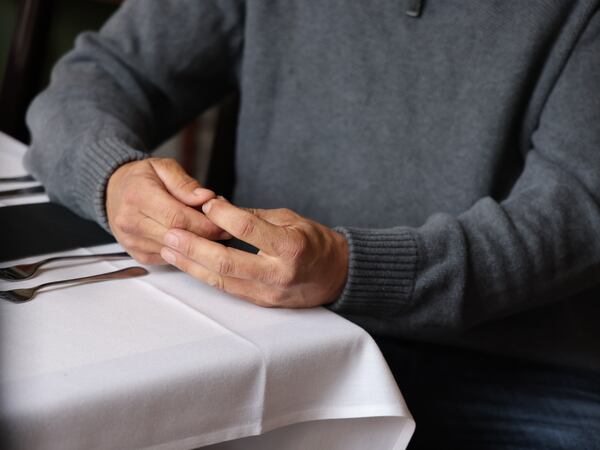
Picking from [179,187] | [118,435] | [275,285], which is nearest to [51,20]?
[179,187]

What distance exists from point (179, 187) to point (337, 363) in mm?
241

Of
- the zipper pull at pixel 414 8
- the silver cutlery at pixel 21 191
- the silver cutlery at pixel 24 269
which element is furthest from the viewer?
the zipper pull at pixel 414 8

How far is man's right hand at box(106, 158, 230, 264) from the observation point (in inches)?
25.8

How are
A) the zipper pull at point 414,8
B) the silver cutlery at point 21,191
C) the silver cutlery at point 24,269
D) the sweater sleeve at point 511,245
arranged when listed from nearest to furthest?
the silver cutlery at point 24,269 < the sweater sleeve at point 511,245 < the silver cutlery at point 21,191 < the zipper pull at point 414,8

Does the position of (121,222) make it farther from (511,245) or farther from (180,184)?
(511,245)

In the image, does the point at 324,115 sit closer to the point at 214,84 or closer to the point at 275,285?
the point at 214,84

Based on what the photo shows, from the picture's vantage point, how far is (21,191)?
85 cm

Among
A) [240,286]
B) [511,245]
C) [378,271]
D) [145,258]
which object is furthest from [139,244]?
[511,245]

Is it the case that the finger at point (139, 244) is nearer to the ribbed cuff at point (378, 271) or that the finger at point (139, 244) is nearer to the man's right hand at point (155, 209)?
the man's right hand at point (155, 209)

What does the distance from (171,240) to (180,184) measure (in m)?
0.08

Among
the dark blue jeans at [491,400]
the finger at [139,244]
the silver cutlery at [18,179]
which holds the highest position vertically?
the finger at [139,244]

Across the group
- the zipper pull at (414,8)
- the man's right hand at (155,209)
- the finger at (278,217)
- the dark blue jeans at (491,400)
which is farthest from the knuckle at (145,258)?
the zipper pull at (414,8)

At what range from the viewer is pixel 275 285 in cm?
61

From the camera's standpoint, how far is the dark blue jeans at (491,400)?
2.85 feet
